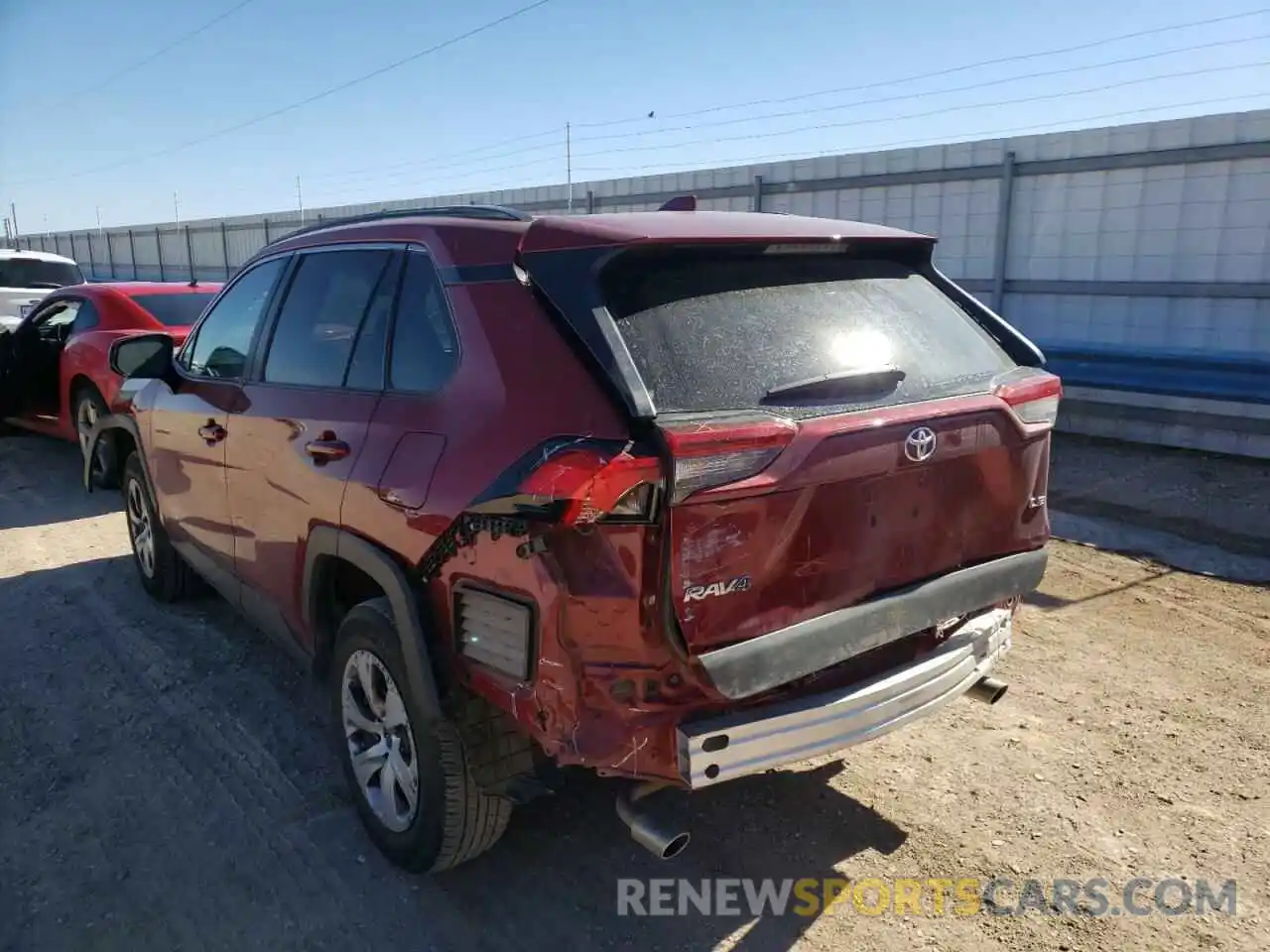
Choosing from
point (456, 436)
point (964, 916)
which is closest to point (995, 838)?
point (964, 916)

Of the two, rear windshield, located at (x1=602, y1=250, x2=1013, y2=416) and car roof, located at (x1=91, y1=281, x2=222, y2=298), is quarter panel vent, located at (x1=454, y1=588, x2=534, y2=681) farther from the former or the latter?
car roof, located at (x1=91, y1=281, x2=222, y2=298)

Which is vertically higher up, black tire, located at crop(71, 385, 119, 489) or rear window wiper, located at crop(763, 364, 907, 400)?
rear window wiper, located at crop(763, 364, 907, 400)

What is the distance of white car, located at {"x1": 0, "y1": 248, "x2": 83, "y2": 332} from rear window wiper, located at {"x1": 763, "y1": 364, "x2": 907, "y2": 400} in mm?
12045

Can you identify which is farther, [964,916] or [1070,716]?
[1070,716]

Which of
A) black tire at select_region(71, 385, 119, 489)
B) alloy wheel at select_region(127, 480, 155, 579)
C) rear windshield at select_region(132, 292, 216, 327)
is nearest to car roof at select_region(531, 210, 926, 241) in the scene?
alloy wheel at select_region(127, 480, 155, 579)

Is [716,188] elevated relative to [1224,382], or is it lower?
elevated

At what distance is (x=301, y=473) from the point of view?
3.30 metres

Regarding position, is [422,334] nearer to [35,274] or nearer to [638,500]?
[638,500]

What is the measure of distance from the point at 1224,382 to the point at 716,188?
6550 millimetres

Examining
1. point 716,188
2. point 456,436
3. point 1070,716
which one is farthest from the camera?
point 716,188

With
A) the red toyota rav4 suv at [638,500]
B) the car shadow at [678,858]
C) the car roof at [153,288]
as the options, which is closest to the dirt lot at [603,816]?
the car shadow at [678,858]

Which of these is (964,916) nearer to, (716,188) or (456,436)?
(456,436)

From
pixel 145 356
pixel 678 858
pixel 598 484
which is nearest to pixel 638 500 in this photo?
pixel 598 484

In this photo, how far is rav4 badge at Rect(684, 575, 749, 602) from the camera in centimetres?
228
